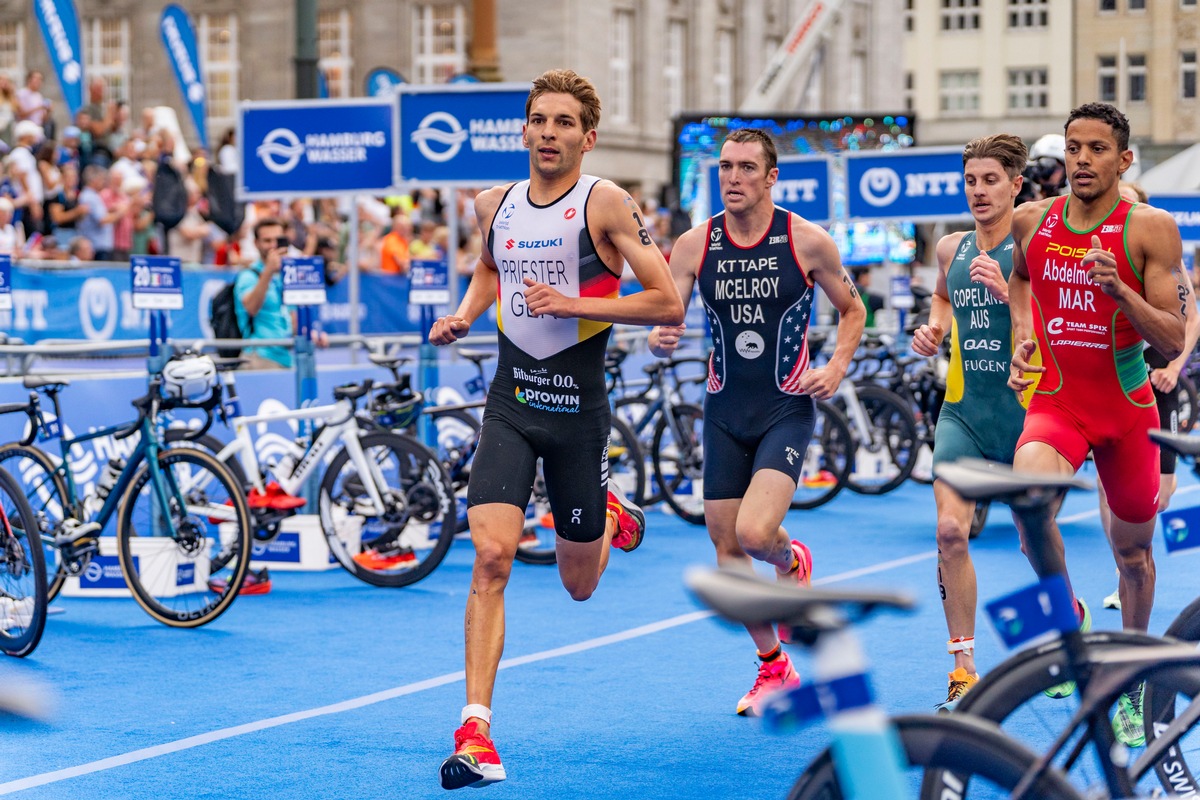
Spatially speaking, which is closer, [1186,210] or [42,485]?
[42,485]

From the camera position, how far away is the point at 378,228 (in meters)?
21.5

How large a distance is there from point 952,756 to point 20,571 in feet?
19.0

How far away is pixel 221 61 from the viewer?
47.3 meters

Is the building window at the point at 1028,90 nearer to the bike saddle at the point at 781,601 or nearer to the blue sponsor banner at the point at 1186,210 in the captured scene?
the blue sponsor banner at the point at 1186,210

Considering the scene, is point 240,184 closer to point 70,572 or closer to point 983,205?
point 70,572

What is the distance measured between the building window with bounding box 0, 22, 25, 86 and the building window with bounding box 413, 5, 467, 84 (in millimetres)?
10256

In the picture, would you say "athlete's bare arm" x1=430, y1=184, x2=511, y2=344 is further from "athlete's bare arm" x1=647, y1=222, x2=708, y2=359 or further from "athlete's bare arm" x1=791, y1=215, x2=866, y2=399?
"athlete's bare arm" x1=791, y1=215, x2=866, y2=399

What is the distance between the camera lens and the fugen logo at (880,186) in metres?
17.8

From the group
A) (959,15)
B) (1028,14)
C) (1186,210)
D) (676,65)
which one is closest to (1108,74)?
(1028,14)

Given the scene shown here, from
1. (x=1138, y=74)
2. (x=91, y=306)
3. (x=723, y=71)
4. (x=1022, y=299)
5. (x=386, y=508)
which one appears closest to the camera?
(x=1022, y=299)

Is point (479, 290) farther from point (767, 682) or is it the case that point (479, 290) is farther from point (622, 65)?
point (622, 65)

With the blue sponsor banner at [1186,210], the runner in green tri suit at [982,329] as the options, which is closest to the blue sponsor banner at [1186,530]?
the runner in green tri suit at [982,329]

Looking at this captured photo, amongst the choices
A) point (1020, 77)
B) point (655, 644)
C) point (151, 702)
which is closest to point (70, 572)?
point (151, 702)

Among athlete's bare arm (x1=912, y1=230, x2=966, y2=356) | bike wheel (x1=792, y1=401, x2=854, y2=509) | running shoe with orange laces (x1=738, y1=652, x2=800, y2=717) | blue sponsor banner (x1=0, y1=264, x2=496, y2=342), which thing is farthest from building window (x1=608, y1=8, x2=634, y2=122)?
running shoe with orange laces (x1=738, y1=652, x2=800, y2=717)
